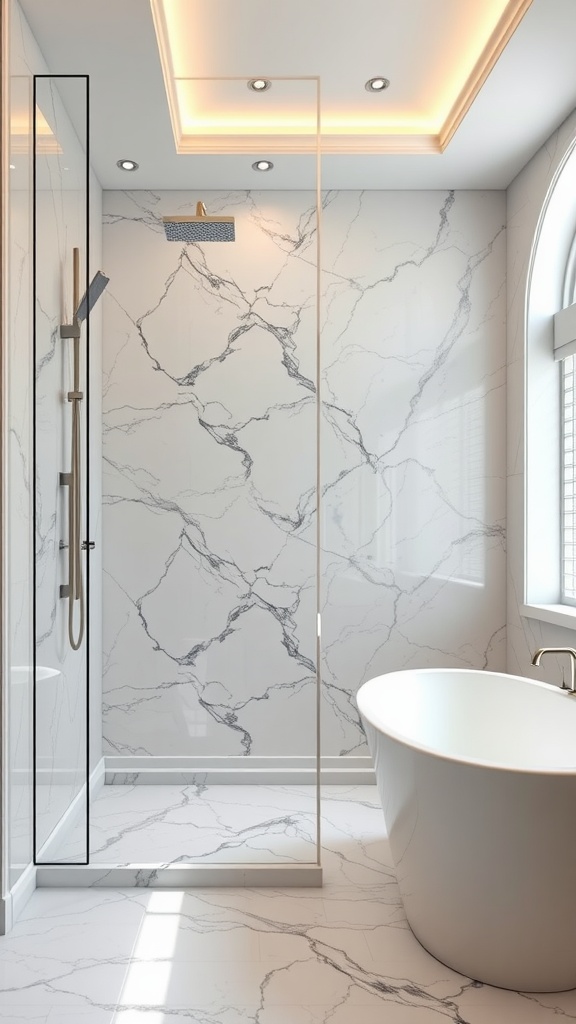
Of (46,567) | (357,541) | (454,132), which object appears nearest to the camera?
(46,567)

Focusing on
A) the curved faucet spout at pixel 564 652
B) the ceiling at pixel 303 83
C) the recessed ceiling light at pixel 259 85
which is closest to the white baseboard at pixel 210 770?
the curved faucet spout at pixel 564 652

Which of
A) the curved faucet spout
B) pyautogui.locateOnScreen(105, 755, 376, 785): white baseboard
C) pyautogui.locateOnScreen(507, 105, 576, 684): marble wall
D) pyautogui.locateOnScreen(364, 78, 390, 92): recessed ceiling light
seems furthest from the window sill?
pyautogui.locateOnScreen(364, 78, 390, 92): recessed ceiling light

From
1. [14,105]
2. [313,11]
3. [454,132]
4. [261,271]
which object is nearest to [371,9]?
[313,11]

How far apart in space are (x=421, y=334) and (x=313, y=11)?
1451 millimetres

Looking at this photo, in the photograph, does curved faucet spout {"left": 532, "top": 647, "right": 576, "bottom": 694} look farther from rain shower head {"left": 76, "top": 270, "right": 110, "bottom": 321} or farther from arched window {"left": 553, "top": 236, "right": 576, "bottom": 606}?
rain shower head {"left": 76, "top": 270, "right": 110, "bottom": 321}

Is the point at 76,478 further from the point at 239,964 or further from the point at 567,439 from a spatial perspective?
the point at 567,439

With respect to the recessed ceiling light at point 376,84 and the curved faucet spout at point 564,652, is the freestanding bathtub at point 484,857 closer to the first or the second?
the curved faucet spout at point 564,652

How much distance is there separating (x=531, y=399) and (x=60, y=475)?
212cm

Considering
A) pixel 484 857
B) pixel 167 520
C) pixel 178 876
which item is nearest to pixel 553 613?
pixel 484 857

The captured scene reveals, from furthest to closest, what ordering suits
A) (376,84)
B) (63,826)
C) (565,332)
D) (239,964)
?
(565,332)
(376,84)
(63,826)
(239,964)

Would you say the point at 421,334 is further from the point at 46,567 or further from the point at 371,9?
the point at 46,567

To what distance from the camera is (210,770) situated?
2529 mm

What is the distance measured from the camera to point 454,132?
3.03 m

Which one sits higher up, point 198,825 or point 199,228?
point 199,228
